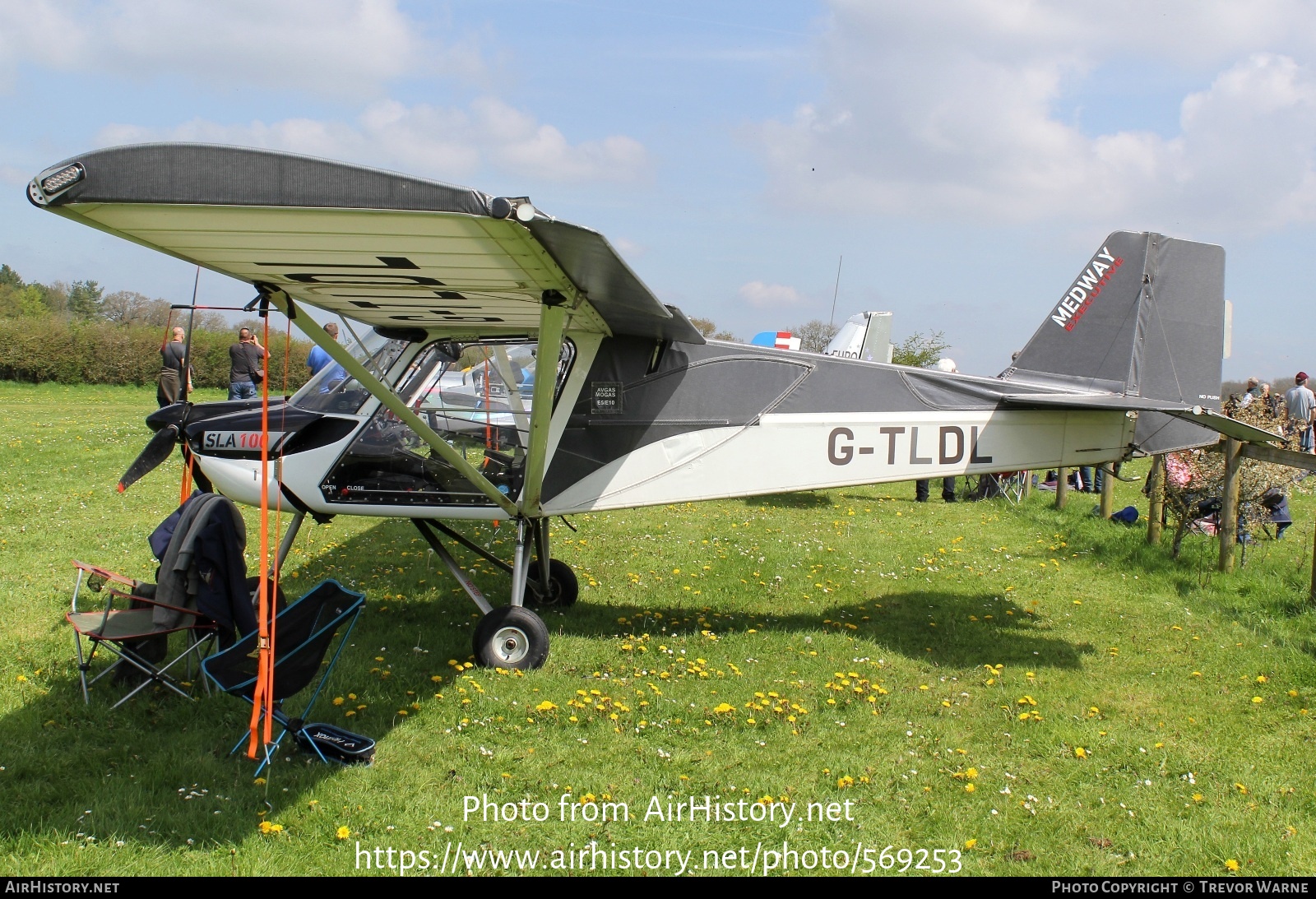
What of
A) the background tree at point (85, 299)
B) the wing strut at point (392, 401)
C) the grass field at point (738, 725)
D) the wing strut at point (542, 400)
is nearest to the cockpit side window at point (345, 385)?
the wing strut at point (392, 401)

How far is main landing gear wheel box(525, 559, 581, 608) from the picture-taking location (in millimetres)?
7859

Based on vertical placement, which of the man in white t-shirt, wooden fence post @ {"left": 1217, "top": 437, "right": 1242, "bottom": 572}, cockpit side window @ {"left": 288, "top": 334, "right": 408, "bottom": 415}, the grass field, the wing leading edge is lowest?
the grass field

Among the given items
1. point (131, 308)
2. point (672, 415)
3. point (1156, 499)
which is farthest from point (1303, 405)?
point (131, 308)

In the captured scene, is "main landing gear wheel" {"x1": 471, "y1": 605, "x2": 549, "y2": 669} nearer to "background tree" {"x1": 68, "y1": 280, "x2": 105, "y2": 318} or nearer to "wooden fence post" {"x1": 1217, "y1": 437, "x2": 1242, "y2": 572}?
"wooden fence post" {"x1": 1217, "y1": 437, "x2": 1242, "y2": 572}

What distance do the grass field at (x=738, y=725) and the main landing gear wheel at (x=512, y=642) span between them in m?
0.17

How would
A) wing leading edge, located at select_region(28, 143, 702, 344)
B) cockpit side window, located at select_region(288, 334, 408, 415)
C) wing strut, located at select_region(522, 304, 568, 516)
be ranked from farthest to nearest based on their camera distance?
cockpit side window, located at select_region(288, 334, 408, 415) → wing strut, located at select_region(522, 304, 568, 516) → wing leading edge, located at select_region(28, 143, 702, 344)

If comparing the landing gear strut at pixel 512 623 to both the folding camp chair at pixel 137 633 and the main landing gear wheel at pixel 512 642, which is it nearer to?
the main landing gear wheel at pixel 512 642

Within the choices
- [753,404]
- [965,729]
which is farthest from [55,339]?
[965,729]

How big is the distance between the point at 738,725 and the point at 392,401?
289cm

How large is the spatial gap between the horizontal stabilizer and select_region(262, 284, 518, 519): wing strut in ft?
12.2

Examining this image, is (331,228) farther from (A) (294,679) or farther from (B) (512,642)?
(B) (512,642)

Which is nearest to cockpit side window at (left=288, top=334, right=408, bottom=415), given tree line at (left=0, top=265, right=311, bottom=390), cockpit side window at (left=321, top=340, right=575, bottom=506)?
cockpit side window at (left=321, top=340, right=575, bottom=506)

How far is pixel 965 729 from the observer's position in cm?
527

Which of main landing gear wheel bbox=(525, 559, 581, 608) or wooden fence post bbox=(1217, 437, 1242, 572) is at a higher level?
wooden fence post bbox=(1217, 437, 1242, 572)
